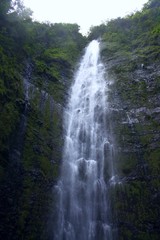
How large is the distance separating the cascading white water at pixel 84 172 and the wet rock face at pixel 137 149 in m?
0.65

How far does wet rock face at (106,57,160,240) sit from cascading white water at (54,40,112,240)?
2.14 ft

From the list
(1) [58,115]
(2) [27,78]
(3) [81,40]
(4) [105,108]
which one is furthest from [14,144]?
(3) [81,40]

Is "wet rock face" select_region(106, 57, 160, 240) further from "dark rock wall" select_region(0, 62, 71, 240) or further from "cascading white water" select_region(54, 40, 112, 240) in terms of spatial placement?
"dark rock wall" select_region(0, 62, 71, 240)

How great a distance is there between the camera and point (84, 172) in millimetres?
12891

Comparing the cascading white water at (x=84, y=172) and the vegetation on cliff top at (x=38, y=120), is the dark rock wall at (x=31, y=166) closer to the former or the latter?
the vegetation on cliff top at (x=38, y=120)

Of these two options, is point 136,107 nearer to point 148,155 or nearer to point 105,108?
point 105,108

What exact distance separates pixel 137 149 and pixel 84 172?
9.29ft

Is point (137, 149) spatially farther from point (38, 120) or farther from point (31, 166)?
point (31, 166)

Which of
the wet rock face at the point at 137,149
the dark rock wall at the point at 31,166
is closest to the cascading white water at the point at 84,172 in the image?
the dark rock wall at the point at 31,166

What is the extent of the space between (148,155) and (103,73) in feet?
26.4

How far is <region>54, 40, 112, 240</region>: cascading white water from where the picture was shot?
435 inches

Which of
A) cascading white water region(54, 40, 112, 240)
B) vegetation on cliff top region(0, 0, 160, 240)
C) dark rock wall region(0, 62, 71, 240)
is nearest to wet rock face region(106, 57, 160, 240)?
vegetation on cliff top region(0, 0, 160, 240)

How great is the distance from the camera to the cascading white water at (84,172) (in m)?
11.0

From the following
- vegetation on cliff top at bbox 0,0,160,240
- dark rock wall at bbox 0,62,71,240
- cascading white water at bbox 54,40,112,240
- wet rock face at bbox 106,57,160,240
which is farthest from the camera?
wet rock face at bbox 106,57,160,240
